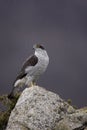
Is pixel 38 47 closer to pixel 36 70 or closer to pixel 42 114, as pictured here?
pixel 36 70

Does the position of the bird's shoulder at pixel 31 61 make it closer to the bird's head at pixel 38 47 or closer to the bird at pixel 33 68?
the bird at pixel 33 68

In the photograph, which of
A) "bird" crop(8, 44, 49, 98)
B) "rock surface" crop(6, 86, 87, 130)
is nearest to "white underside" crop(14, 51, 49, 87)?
"bird" crop(8, 44, 49, 98)

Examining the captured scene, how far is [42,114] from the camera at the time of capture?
904 inches

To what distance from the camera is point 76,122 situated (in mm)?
23453

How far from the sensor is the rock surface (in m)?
22.7

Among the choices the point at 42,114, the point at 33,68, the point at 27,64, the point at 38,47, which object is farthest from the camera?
the point at 27,64

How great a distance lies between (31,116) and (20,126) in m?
0.77

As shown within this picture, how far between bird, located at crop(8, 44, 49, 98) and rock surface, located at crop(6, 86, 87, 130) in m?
1.59

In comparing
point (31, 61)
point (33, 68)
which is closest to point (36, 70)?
point (33, 68)

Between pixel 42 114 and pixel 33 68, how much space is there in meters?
3.46

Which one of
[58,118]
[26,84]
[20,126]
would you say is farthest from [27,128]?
[26,84]

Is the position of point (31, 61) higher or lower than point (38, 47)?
lower

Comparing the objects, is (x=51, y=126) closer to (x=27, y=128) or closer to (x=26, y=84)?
(x=27, y=128)

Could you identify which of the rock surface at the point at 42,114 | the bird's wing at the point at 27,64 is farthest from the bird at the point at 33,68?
the rock surface at the point at 42,114
